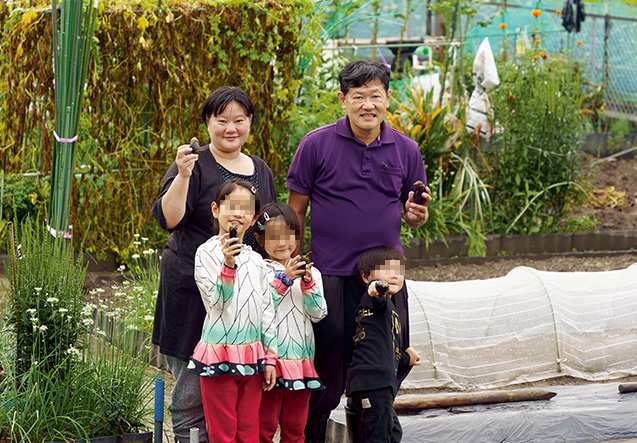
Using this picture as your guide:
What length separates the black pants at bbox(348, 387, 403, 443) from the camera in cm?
306

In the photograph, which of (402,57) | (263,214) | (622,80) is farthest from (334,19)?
(622,80)

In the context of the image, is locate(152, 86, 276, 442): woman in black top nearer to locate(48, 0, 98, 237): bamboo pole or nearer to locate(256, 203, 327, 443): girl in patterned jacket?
locate(256, 203, 327, 443): girl in patterned jacket

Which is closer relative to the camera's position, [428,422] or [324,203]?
[324,203]

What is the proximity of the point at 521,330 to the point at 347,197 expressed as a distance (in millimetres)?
2246

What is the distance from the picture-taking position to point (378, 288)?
2.94 m

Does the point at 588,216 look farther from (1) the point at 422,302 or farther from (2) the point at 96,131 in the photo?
(2) the point at 96,131

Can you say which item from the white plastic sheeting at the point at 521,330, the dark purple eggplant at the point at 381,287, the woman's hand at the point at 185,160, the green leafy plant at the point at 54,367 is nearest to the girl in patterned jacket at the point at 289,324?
the dark purple eggplant at the point at 381,287

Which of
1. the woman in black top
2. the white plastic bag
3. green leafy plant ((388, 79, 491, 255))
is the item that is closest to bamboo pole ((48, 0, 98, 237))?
the woman in black top

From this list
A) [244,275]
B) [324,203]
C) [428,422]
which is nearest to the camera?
[244,275]

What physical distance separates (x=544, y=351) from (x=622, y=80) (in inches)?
306

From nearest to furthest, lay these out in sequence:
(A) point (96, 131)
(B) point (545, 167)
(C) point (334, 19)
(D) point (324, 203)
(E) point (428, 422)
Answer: (D) point (324, 203), (E) point (428, 422), (A) point (96, 131), (C) point (334, 19), (B) point (545, 167)

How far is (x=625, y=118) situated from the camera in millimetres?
11000

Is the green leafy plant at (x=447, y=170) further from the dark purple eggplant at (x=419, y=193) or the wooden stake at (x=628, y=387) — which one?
the dark purple eggplant at (x=419, y=193)

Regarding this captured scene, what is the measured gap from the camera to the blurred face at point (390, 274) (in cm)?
303
